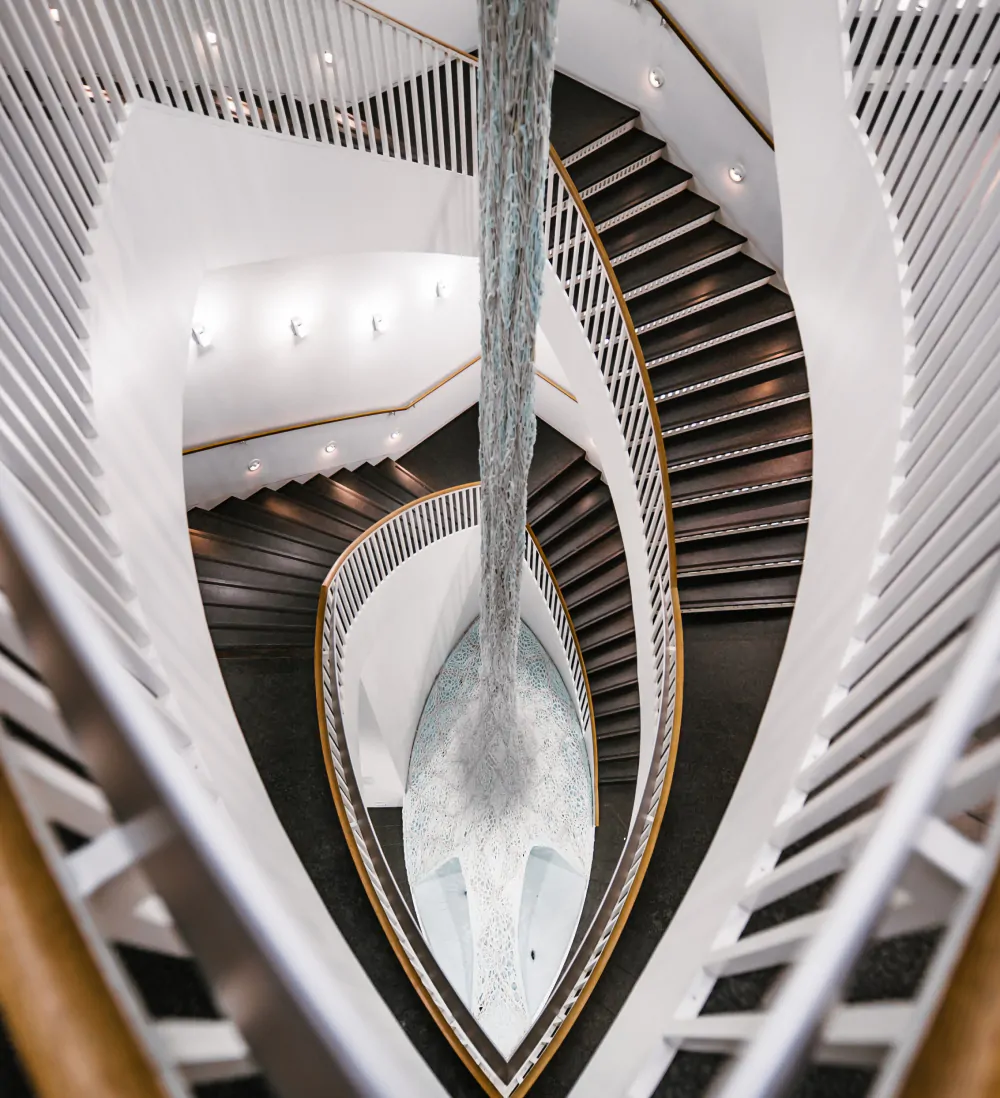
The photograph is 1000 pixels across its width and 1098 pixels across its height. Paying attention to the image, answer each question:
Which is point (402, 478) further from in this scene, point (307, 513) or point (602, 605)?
point (602, 605)

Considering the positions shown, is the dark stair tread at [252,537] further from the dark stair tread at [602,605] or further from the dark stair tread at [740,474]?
the dark stair tread at [740,474]

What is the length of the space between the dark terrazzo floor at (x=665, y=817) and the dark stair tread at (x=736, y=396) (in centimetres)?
211

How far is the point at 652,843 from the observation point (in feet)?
14.0

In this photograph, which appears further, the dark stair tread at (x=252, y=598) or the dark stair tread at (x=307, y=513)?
the dark stair tread at (x=307, y=513)

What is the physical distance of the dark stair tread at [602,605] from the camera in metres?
8.96

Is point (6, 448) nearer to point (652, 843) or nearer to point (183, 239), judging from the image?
point (183, 239)

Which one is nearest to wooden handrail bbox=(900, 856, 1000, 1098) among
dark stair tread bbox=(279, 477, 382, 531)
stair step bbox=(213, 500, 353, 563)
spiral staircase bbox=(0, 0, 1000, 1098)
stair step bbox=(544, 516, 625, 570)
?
spiral staircase bbox=(0, 0, 1000, 1098)

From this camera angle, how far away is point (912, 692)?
1.89 metres

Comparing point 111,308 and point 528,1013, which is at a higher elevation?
point 111,308

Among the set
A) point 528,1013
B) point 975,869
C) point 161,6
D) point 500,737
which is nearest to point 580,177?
point 161,6

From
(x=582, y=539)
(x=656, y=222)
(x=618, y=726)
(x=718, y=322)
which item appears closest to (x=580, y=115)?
(x=656, y=222)

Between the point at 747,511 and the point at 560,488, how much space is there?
416 centimetres

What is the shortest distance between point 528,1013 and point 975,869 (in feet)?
30.0

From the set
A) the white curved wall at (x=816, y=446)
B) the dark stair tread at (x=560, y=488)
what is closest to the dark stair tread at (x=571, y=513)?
the dark stair tread at (x=560, y=488)
